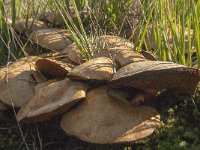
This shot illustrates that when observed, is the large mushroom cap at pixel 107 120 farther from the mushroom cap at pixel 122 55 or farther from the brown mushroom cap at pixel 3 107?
the brown mushroom cap at pixel 3 107

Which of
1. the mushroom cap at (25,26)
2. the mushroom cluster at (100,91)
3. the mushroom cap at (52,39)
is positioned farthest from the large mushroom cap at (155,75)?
the mushroom cap at (25,26)

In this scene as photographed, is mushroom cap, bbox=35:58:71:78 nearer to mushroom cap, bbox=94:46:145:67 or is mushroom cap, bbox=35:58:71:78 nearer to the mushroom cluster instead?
the mushroom cluster

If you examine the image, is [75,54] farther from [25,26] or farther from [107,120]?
[25,26]

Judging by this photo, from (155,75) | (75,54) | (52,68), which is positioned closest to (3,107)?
(52,68)

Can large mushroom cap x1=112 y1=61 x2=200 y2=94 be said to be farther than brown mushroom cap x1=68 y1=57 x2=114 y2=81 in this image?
No

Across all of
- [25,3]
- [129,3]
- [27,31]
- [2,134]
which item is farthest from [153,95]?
[25,3]

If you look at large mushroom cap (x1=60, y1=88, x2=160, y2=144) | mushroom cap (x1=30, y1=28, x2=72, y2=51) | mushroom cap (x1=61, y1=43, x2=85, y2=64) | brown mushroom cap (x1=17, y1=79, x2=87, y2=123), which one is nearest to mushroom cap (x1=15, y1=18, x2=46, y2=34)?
mushroom cap (x1=30, y1=28, x2=72, y2=51)

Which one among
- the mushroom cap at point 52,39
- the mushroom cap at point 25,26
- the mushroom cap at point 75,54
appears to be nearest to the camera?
the mushroom cap at point 75,54
